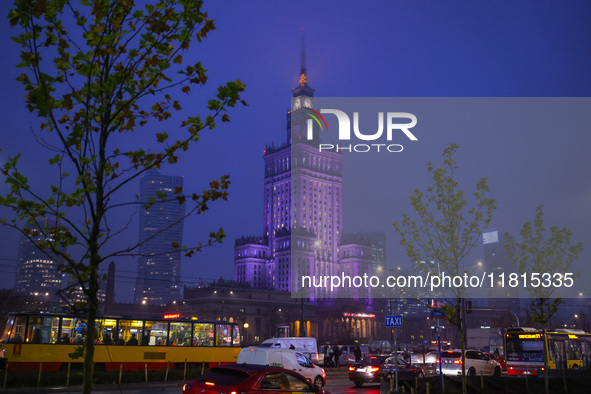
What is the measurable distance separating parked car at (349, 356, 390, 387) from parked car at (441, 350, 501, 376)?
17.4ft

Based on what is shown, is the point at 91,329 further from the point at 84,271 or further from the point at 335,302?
the point at 335,302

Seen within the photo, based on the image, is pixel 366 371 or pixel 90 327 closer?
pixel 90 327

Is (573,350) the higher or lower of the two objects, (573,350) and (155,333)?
the lower

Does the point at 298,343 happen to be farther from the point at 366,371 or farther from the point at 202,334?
the point at 366,371

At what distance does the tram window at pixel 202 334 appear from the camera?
111 feet

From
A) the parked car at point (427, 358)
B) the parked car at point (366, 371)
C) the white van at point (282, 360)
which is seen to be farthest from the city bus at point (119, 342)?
the parked car at point (427, 358)

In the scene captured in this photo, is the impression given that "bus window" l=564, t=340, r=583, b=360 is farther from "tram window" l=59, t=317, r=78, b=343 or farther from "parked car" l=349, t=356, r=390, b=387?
"tram window" l=59, t=317, r=78, b=343

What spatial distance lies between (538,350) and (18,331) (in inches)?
1130

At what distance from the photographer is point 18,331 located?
27.6 metres

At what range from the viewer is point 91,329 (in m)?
7.56

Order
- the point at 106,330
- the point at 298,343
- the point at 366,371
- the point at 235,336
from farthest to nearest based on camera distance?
1. the point at 298,343
2. the point at 235,336
3. the point at 106,330
4. the point at 366,371

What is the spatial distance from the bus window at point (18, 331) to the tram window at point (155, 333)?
6366 mm

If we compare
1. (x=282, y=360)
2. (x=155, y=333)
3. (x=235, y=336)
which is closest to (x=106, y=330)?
(x=155, y=333)

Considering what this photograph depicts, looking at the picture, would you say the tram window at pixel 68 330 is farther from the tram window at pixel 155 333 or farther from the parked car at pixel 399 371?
the parked car at pixel 399 371
